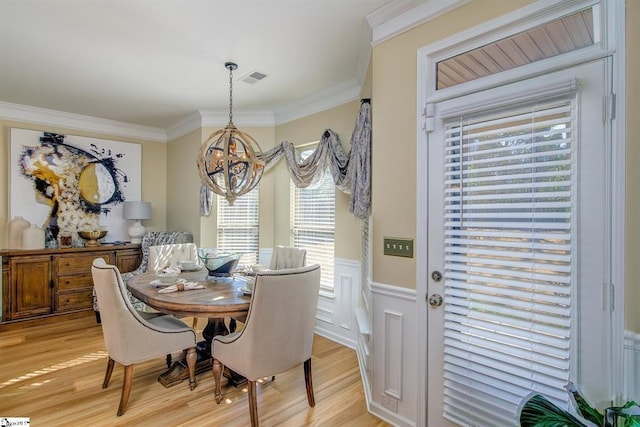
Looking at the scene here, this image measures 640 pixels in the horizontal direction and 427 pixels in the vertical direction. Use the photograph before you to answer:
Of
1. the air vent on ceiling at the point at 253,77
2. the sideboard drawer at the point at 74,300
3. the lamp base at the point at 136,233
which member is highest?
the air vent on ceiling at the point at 253,77

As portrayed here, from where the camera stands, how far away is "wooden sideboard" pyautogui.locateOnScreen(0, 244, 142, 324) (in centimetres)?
377

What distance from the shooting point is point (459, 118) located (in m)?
1.83

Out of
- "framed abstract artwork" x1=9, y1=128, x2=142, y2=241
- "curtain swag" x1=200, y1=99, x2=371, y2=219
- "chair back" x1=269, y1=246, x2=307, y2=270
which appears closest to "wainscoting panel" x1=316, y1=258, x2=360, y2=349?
"chair back" x1=269, y1=246, x2=307, y2=270

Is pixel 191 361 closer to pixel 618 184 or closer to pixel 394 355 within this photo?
pixel 394 355

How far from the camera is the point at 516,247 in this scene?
63.4 inches

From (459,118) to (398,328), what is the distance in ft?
4.57

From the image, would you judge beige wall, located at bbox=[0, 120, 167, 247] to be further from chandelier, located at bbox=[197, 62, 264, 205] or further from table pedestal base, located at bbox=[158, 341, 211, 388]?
table pedestal base, located at bbox=[158, 341, 211, 388]

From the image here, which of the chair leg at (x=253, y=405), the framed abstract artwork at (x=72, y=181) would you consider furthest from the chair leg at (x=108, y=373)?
the framed abstract artwork at (x=72, y=181)

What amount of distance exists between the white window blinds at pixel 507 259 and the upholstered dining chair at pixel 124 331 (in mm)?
1988

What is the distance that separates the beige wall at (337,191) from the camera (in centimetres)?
335

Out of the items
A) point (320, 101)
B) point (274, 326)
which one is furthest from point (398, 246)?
point (320, 101)

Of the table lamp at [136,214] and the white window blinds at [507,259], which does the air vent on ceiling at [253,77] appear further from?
the table lamp at [136,214]

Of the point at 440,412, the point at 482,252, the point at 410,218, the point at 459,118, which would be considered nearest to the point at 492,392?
the point at 440,412

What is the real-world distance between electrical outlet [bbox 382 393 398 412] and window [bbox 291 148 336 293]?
156cm
